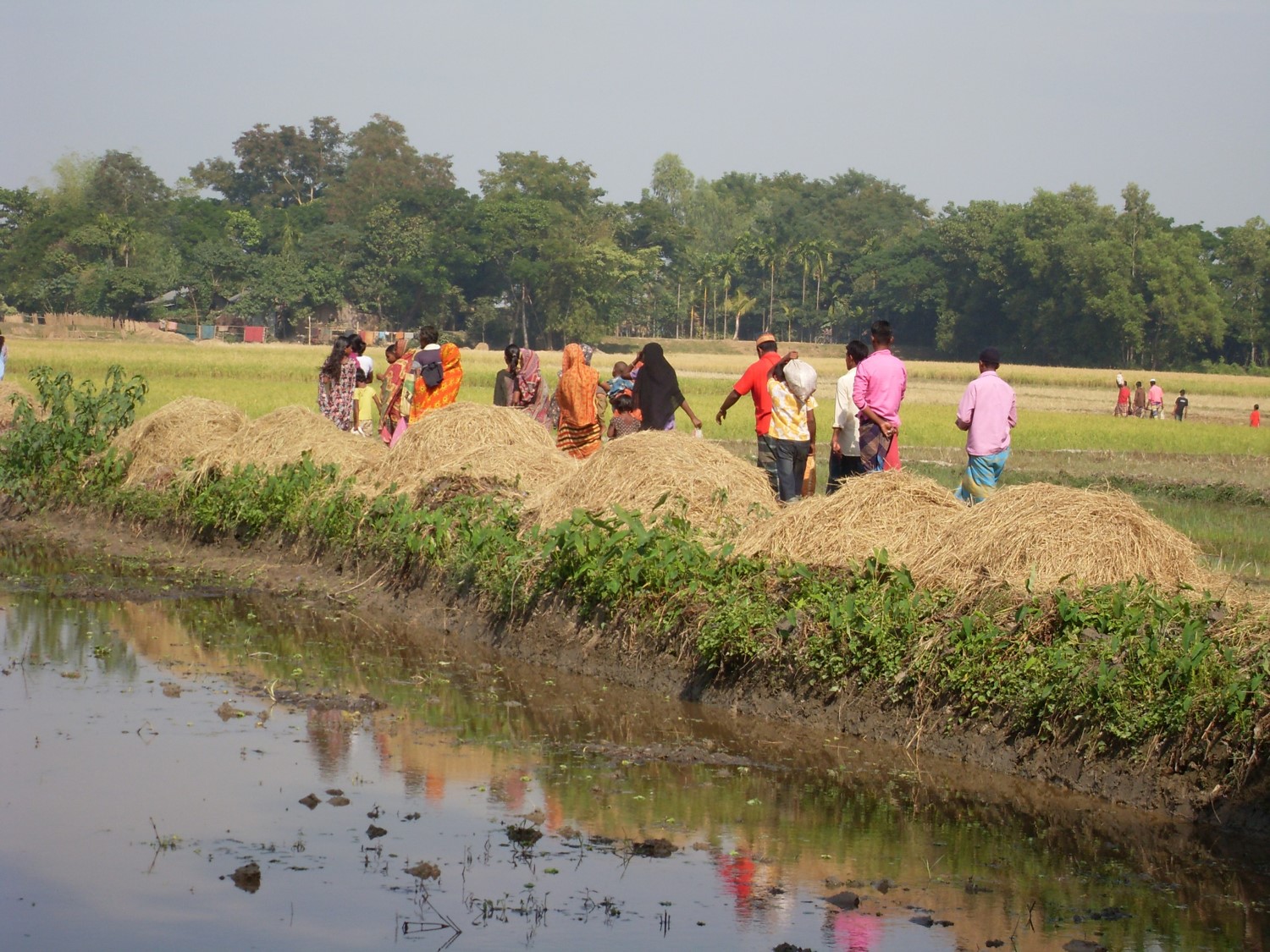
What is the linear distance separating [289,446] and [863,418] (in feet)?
18.4

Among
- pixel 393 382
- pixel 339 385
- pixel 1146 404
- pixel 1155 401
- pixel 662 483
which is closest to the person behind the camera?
pixel 662 483

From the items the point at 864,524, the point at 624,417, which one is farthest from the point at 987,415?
the point at 624,417

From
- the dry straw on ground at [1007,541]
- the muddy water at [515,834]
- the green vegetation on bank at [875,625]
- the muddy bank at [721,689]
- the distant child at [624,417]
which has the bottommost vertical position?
the muddy water at [515,834]

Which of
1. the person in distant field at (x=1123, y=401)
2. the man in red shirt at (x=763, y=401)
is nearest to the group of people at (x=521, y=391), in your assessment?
the man in red shirt at (x=763, y=401)

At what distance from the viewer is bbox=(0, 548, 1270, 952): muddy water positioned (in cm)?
518

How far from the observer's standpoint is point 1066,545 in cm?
797

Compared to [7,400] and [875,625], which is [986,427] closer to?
[875,625]

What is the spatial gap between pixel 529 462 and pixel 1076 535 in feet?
16.7

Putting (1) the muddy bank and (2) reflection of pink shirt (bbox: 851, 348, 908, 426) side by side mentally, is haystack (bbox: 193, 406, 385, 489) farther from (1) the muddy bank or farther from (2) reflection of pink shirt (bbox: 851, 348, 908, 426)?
(2) reflection of pink shirt (bbox: 851, 348, 908, 426)

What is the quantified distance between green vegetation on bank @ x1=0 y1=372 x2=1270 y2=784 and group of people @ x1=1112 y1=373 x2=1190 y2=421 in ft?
106

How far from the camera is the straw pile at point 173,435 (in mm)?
14383

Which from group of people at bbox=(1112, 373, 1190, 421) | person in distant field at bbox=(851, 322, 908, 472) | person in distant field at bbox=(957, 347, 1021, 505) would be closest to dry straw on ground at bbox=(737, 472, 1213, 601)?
person in distant field at bbox=(851, 322, 908, 472)

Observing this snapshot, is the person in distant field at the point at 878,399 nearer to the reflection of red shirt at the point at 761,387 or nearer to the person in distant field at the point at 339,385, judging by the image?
the reflection of red shirt at the point at 761,387

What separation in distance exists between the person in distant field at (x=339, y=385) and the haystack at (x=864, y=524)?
7.23m
